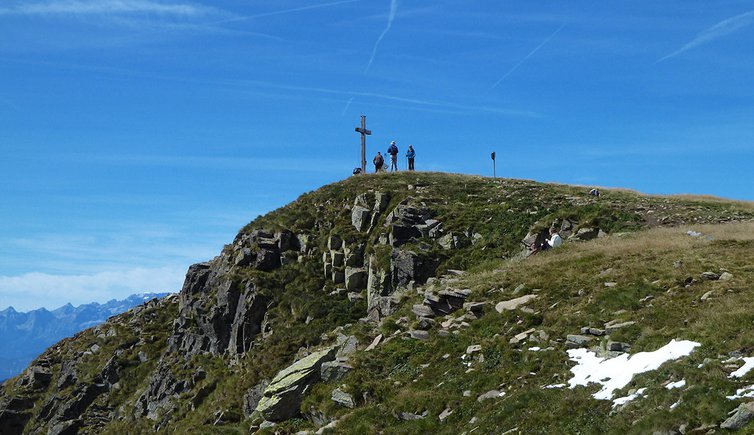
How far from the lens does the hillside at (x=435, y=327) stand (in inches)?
826

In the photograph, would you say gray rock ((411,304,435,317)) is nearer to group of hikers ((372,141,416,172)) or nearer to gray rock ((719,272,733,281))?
gray rock ((719,272,733,281))

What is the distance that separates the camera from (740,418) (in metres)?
16.1

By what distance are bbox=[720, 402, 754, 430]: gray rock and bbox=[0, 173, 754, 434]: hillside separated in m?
0.06

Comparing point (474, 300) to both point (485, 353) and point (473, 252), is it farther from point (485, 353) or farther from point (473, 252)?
point (473, 252)

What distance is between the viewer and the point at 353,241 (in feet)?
161

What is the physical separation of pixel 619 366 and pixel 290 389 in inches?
569

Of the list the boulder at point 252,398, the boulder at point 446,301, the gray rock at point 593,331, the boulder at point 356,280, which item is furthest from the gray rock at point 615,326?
the boulder at point 356,280

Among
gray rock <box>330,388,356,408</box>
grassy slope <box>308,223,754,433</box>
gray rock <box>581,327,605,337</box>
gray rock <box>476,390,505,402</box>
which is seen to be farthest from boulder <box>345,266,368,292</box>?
gray rock <box>476,390,505,402</box>

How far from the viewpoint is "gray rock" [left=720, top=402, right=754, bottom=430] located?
1598 cm

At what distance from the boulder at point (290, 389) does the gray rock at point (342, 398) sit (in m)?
2.26

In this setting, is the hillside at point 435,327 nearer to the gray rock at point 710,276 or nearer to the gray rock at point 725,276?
the gray rock at point 725,276

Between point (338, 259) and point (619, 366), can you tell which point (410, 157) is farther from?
point (619, 366)

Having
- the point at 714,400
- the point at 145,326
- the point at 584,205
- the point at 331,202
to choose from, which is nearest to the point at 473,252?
the point at 584,205

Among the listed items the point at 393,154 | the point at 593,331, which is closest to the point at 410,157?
the point at 393,154
